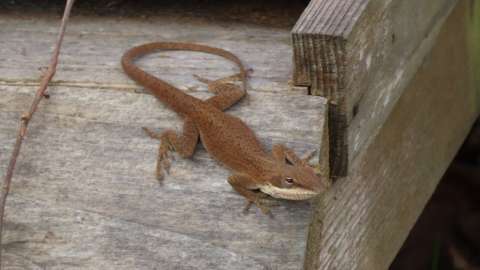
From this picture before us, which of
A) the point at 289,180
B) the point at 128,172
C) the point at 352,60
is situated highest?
the point at 352,60

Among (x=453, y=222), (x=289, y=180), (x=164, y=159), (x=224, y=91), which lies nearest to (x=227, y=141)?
(x=224, y=91)

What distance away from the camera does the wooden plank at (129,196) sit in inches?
77.7

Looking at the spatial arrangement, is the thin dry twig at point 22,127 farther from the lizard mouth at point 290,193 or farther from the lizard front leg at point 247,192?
the lizard mouth at point 290,193

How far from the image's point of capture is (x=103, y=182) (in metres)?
2.22

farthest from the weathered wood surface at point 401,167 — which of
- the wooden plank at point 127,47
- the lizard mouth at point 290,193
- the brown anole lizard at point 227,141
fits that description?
the wooden plank at point 127,47

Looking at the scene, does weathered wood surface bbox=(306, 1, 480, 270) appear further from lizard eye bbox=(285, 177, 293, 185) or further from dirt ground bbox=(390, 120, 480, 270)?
dirt ground bbox=(390, 120, 480, 270)

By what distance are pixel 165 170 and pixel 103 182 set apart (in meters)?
0.17

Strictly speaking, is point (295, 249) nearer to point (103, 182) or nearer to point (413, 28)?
point (103, 182)

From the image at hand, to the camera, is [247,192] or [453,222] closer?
[247,192]

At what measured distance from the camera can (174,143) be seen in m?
2.35

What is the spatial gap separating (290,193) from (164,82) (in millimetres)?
631

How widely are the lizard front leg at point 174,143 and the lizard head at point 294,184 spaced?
0.26 meters

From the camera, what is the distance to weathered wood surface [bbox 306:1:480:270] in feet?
7.55

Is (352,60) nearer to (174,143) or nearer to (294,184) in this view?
(294,184)
